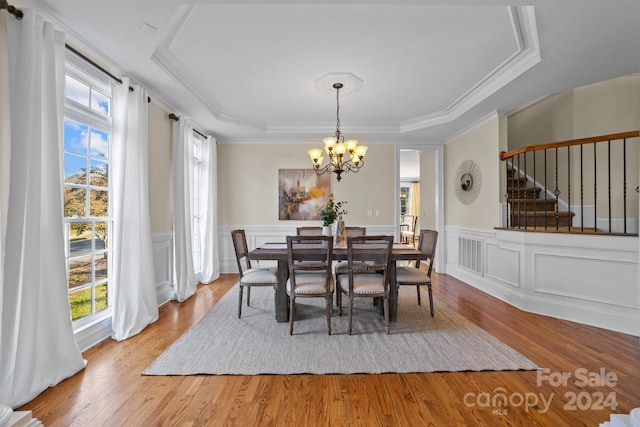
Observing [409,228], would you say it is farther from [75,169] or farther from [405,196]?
[75,169]

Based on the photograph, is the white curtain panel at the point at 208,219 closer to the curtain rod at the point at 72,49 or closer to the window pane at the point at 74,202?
the curtain rod at the point at 72,49

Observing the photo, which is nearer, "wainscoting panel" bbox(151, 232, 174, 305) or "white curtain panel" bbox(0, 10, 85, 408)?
"white curtain panel" bbox(0, 10, 85, 408)

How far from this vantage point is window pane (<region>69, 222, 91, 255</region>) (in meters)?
2.47

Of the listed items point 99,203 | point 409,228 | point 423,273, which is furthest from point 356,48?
point 409,228

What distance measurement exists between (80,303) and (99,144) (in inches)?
57.6

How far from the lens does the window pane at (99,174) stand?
8.90ft

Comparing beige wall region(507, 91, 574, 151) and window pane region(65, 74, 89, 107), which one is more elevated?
beige wall region(507, 91, 574, 151)

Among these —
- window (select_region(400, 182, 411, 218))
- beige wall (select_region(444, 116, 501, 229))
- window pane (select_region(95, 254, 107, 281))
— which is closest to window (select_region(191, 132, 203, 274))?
window pane (select_region(95, 254, 107, 281))

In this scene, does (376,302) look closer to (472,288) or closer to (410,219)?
(472,288)

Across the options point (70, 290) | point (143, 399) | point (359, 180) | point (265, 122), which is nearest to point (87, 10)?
point (70, 290)

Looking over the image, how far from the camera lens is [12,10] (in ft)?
5.86

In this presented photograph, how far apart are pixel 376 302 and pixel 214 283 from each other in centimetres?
280

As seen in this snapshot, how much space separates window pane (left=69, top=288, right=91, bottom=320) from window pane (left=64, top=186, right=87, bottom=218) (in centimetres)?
68

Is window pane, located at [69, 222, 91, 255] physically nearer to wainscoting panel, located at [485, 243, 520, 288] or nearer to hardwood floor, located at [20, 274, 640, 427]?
hardwood floor, located at [20, 274, 640, 427]
